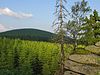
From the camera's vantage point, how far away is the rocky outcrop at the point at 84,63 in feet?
92.7

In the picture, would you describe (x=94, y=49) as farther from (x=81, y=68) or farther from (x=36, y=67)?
(x=36, y=67)

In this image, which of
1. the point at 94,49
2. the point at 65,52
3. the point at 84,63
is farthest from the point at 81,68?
the point at 65,52

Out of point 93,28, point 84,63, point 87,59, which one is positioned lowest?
point 84,63

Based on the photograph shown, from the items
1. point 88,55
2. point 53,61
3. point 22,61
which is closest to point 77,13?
point 53,61

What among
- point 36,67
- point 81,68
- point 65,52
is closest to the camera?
point 81,68

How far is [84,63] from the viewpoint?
29266 millimetres

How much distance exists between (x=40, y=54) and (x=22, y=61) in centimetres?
569

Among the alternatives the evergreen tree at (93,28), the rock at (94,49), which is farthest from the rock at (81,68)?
the evergreen tree at (93,28)

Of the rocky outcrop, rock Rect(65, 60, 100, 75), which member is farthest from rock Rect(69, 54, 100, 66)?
rock Rect(65, 60, 100, 75)

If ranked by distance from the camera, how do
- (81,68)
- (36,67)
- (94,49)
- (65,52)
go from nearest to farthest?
(81,68) → (94,49) → (65,52) → (36,67)

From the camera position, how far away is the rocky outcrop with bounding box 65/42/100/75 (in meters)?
28.3

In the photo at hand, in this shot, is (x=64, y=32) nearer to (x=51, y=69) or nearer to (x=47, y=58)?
(x=51, y=69)

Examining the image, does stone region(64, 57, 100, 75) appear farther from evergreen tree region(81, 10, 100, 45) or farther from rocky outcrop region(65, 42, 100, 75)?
evergreen tree region(81, 10, 100, 45)

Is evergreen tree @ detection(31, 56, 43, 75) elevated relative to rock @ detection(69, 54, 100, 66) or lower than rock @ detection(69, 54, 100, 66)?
lower
